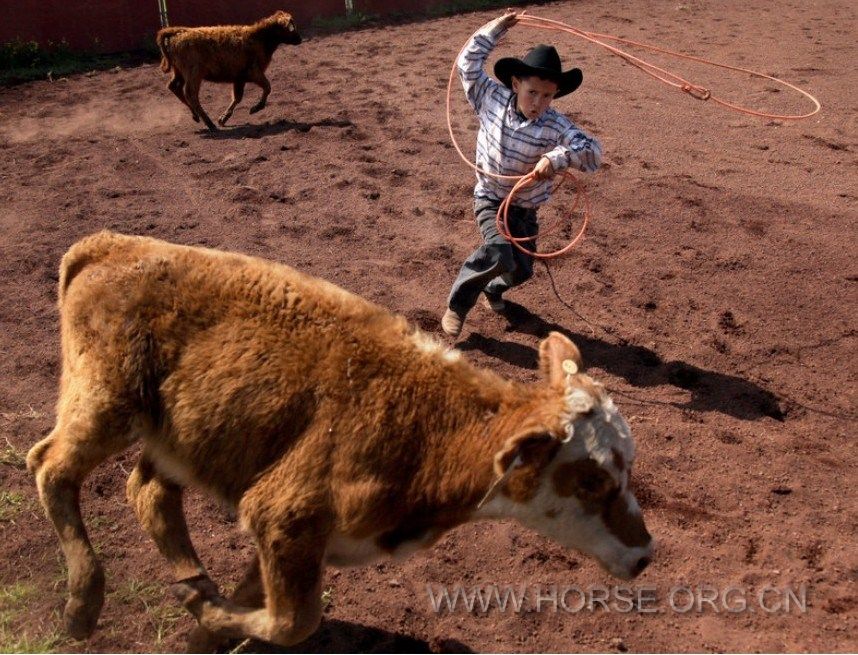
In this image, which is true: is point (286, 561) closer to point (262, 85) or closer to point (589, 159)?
point (589, 159)

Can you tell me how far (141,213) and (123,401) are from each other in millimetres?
5095

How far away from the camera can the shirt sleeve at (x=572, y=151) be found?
5320 mm

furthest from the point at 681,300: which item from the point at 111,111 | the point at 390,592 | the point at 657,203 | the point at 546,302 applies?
the point at 111,111

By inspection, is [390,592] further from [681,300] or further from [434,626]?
[681,300]

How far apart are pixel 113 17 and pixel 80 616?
13113 mm

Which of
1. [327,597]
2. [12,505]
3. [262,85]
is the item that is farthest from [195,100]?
[327,597]

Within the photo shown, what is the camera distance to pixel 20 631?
390 cm

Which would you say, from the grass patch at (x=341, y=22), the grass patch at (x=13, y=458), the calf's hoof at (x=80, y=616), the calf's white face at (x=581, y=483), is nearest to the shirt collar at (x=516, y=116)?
the calf's white face at (x=581, y=483)

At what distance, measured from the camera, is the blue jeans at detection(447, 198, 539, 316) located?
5898mm

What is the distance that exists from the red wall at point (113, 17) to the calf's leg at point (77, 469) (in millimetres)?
12321

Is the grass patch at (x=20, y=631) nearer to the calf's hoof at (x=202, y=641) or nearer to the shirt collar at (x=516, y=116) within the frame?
the calf's hoof at (x=202, y=641)

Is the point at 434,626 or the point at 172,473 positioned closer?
the point at 172,473

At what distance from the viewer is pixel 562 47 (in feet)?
45.8

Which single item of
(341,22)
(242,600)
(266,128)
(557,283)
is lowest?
(557,283)
